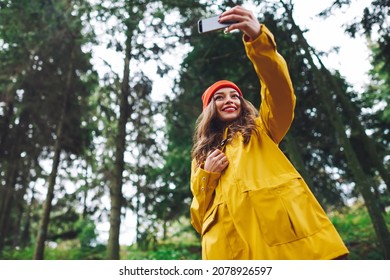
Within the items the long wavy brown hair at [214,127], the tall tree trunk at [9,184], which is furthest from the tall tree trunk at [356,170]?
the tall tree trunk at [9,184]

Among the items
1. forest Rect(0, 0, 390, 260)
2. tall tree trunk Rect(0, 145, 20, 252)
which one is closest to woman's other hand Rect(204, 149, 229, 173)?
forest Rect(0, 0, 390, 260)

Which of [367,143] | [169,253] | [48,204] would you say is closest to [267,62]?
[367,143]

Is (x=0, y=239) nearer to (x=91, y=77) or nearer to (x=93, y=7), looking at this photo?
(x=91, y=77)

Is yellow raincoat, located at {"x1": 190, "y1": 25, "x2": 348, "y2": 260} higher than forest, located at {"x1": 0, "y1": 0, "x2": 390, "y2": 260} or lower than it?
lower

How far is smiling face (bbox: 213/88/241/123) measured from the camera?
2457 millimetres

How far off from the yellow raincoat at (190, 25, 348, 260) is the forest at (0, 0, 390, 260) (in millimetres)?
4682

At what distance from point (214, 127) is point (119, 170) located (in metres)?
6.15

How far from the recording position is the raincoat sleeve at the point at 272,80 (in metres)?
1.90

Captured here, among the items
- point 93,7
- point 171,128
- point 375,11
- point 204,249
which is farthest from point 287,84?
point 171,128

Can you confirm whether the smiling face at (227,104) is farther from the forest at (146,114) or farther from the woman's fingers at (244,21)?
the forest at (146,114)

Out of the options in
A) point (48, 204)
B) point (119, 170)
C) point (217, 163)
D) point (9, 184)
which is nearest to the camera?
point (217, 163)

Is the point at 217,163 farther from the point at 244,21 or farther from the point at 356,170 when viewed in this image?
the point at 356,170

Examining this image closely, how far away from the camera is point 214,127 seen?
2.57 metres

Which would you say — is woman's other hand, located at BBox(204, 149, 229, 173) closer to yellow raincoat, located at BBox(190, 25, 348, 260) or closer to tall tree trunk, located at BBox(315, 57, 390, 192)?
yellow raincoat, located at BBox(190, 25, 348, 260)
